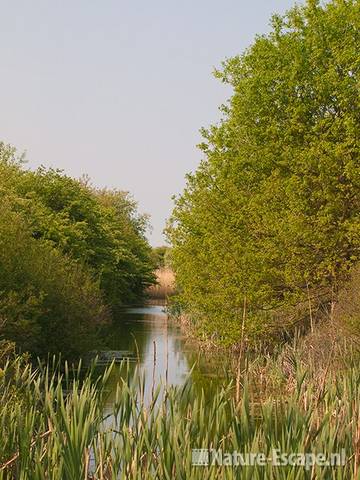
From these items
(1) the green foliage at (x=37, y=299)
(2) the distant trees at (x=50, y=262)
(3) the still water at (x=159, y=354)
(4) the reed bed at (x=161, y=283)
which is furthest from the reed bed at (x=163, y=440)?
(4) the reed bed at (x=161, y=283)

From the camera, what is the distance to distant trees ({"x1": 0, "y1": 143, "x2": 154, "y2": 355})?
70.1 ft

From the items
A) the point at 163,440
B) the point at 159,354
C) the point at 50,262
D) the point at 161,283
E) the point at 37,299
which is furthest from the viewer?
the point at 161,283

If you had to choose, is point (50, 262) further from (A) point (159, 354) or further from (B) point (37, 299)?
(A) point (159, 354)

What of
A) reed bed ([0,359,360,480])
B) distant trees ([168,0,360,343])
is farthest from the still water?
reed bed ([0,359,360,480])

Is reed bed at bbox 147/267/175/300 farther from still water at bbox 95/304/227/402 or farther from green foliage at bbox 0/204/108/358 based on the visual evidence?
green foliage at bbox 0/204/108/358

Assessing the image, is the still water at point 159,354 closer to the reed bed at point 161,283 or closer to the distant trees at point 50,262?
the distant trees at point 50,262

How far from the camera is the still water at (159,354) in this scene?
22422 mm

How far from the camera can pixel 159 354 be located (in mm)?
28125

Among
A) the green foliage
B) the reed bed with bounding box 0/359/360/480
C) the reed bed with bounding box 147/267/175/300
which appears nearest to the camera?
the reed bed with bounding box 0/359/360/480

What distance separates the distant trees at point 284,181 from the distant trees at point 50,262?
426 cm

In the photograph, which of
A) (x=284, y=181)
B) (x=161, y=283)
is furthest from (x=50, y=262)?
(x=161, y=283)

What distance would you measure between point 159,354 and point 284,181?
7372 millimetres

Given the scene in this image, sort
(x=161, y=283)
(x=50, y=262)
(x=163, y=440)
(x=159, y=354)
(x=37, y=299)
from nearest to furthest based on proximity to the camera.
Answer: (x=163, y=440)
(x=37, y=299)
(x=50, y=262)
(x=159, y=354)
(x=161, y=283)

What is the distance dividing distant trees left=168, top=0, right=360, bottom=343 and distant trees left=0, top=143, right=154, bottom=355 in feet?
14.0
